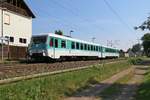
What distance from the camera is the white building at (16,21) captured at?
5383 centimetres

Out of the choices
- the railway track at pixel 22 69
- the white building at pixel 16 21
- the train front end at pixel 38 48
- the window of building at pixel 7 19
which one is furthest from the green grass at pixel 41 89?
the window of building at pixel 7 19

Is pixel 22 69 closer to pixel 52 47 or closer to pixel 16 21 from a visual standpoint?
pixel 52 47

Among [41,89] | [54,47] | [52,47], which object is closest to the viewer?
[41,89]

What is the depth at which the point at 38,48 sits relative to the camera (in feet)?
116

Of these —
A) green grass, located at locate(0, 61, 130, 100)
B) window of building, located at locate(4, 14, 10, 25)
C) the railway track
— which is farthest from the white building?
green grass, located at locate(0, 61, 130, 100)

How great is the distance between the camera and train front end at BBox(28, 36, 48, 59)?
3456cm

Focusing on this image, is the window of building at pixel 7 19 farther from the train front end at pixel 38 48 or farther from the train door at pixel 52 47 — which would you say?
the train door at pixel 52 47

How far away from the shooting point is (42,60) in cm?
3612

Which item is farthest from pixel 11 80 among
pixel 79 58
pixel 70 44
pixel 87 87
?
pixel 79 58

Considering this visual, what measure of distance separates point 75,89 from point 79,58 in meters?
30.4

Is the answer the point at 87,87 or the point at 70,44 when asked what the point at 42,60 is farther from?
the point at 87,87

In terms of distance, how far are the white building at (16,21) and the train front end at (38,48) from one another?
14864 millimetres

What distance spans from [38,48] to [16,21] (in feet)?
78.0

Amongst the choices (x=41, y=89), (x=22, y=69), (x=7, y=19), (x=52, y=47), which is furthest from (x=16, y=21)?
(x=41, y=89)
